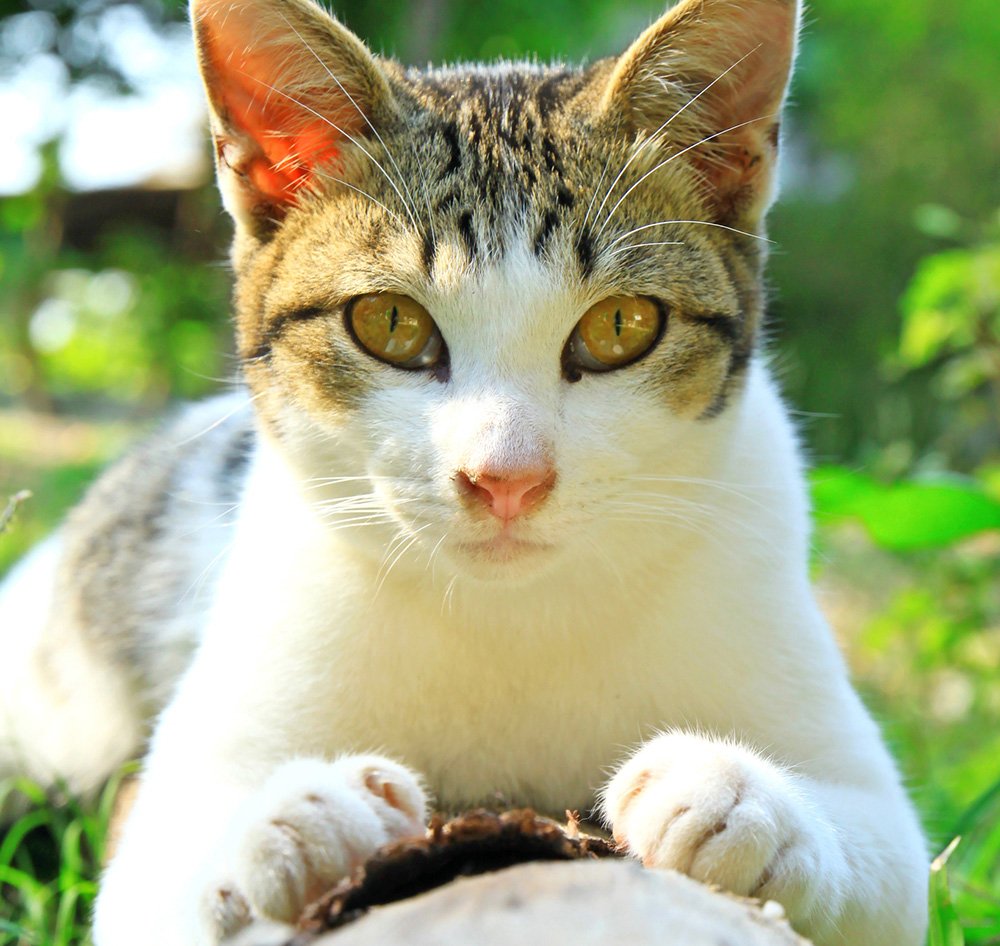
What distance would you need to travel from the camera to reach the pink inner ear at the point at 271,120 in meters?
1.90

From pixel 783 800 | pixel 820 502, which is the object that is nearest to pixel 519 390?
pixel 783 800

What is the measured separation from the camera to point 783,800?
1377mm

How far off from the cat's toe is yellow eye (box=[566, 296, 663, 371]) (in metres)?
0.76

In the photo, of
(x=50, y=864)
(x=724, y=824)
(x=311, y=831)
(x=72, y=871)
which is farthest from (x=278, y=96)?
(x=50, y=864)

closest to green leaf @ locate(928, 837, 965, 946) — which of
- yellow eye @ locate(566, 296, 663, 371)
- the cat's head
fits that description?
the cat's head

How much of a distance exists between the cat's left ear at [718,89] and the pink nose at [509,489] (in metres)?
0.76

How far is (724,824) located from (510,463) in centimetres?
56

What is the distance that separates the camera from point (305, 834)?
1.23 meters

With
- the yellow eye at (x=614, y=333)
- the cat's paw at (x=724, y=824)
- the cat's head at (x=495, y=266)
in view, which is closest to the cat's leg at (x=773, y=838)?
the cat's paw at (x=724, y=824)

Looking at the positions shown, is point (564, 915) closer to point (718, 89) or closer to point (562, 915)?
point (562, 915)

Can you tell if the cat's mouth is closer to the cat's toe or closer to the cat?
the cat

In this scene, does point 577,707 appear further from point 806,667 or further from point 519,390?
point 519,390

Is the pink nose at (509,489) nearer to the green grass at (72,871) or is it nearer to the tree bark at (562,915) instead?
the tree bark at (562,915)

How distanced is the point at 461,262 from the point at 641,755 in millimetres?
817
